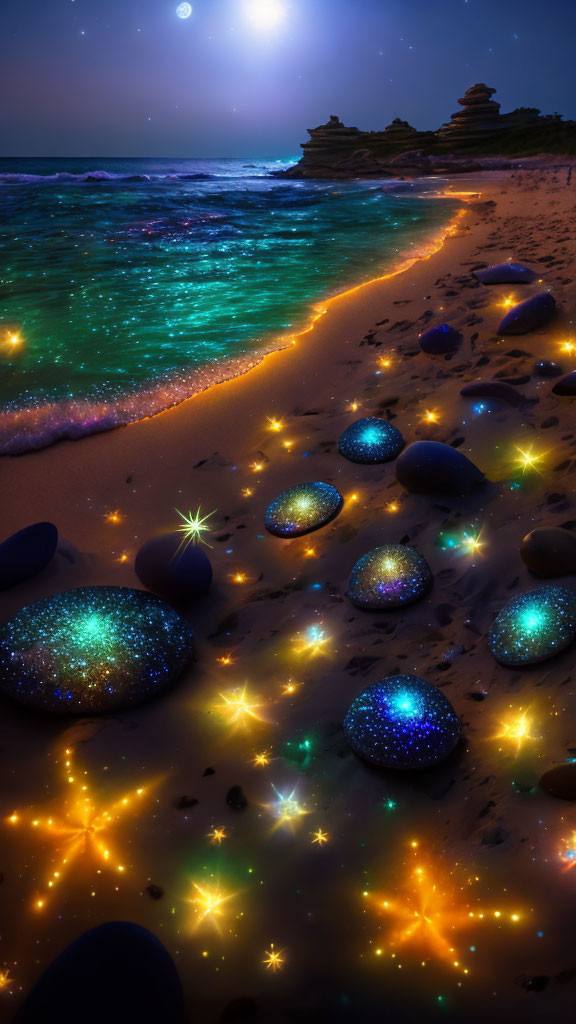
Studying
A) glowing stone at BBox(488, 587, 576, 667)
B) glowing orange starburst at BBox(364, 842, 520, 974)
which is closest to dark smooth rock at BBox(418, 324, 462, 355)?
glowing stone at BBox(488, 587, 576, 667)

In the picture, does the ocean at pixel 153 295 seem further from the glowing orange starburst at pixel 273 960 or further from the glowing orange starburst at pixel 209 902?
the glowing orange starburst at pixel 273 960

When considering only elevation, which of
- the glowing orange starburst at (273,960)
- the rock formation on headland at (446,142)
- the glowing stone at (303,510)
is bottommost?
the glowing orange starburst at (273,960)

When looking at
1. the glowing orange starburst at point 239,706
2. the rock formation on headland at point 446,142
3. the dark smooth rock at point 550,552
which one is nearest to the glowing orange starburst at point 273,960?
the glowing orange starburst at point 239,706

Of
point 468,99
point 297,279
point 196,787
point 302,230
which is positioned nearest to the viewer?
point 196,787

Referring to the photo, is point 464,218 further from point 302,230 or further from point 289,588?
point 289,588

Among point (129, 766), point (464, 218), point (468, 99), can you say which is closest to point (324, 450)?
point (129, 766)

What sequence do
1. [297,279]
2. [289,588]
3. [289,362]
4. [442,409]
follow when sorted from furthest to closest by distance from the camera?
[297,279] < [289,362] < [442,409] < [289,588]
